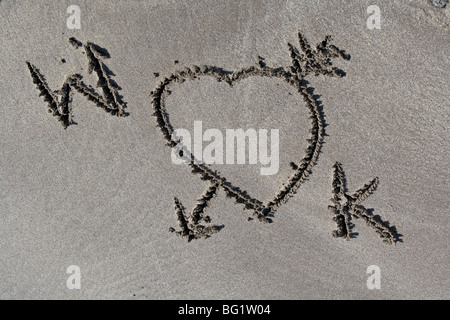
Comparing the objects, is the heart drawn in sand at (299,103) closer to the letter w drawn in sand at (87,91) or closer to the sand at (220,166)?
the sand at (220,166)

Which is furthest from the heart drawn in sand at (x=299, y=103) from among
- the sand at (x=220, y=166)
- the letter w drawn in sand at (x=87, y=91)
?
the letter w drawn in sand at (x=87, y=91)

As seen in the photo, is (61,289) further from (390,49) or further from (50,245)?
(390,49)

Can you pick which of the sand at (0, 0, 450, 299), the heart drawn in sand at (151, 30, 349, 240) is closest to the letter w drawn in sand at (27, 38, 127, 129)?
the sand at (0, 0, 450, 299)

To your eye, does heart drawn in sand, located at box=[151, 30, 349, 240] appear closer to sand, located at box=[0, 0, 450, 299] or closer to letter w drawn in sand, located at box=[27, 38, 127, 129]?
sand, located at box=[0, 0, 450, 299]
